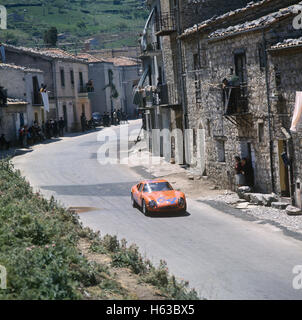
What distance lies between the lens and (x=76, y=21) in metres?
143

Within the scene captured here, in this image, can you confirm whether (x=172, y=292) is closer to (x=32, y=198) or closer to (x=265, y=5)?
(x=32, y=198)

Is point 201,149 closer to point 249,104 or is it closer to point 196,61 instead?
point 196,61

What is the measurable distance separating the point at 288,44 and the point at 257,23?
8.34 feet

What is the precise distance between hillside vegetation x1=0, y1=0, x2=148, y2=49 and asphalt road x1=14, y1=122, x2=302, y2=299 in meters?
87.1

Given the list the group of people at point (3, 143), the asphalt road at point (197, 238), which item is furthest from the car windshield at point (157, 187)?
the group of people at point (3, 143)

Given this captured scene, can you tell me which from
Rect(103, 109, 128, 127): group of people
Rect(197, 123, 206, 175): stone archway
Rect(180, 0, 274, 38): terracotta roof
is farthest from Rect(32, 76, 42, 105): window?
Rect(197, 123, 206, 175): stone archway

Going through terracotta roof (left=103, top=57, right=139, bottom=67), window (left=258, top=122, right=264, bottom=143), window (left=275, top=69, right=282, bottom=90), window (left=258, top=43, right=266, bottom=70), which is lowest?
window (left=258, top=122, right=264, bottom=143)

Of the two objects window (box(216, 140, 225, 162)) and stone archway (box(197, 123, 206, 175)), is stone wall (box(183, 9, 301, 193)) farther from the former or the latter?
stone archway (box(197, 123, 206, 175))

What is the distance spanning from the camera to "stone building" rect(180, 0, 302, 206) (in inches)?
881

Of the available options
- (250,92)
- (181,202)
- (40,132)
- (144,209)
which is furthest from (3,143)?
(181,202)

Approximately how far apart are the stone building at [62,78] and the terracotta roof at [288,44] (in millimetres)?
37457

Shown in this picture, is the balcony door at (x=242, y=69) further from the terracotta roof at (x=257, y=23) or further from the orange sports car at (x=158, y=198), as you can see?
the orange sports car at (x=158, y=198)

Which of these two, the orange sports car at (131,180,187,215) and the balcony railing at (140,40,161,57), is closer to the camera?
the orange sports car at (131,180,187,215)

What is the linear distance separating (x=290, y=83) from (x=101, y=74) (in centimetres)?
5404
